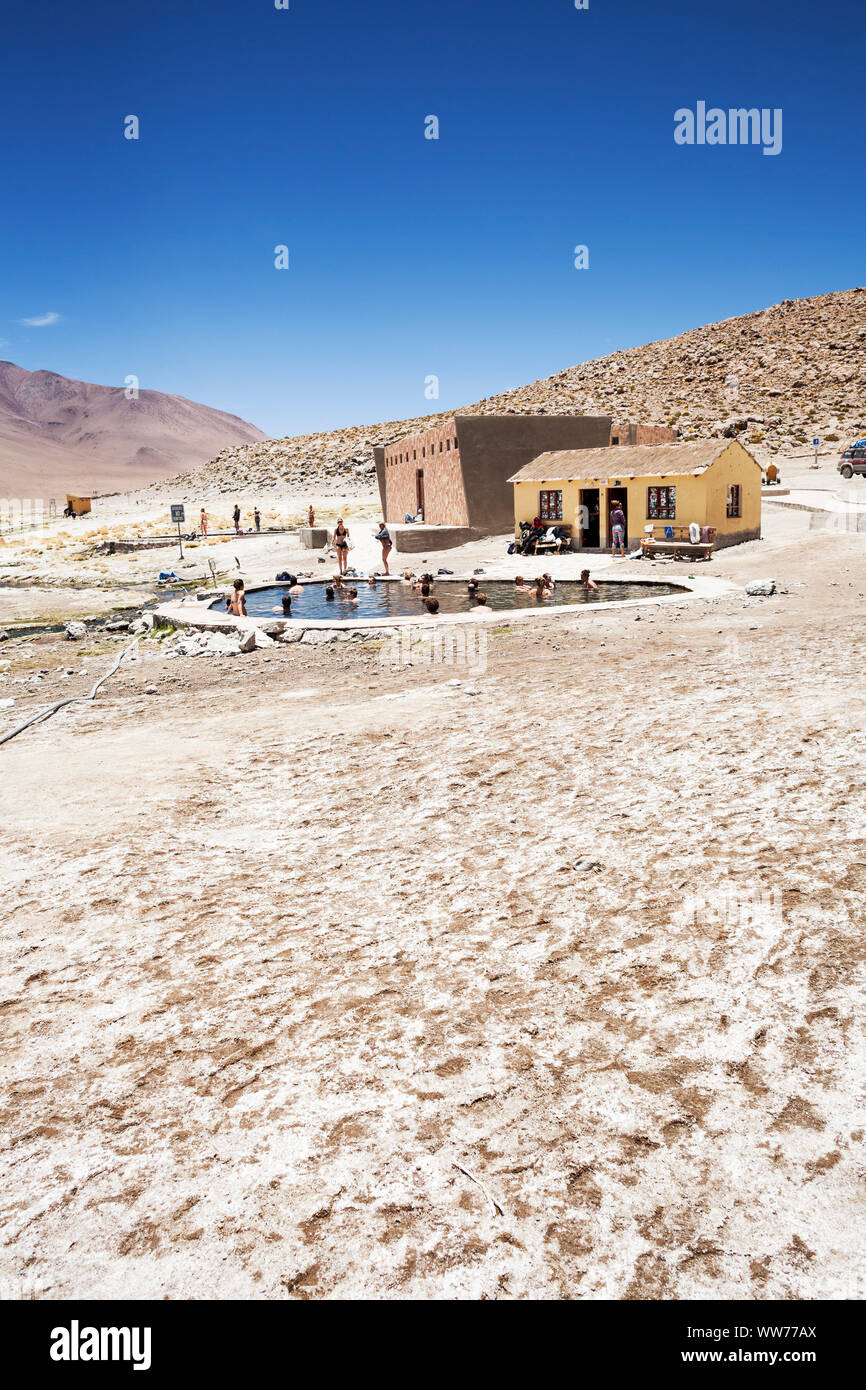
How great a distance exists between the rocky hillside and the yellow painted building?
3202cm

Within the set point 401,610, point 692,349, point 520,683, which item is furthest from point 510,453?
point 692,349

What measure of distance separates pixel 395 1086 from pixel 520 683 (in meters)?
7.00

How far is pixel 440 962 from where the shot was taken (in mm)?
4301

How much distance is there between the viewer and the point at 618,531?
26.1 metres

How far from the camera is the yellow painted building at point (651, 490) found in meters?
24.7

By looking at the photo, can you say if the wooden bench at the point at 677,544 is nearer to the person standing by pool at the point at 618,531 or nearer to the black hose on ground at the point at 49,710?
the person standing by pool at the point at 618,531

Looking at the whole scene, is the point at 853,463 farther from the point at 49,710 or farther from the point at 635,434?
the point at 49,710

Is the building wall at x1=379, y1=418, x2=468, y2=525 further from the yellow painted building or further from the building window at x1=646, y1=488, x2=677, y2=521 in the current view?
the building window at x1=646, y1=488, x2=677, y2=521

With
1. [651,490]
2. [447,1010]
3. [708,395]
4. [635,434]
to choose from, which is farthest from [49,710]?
[708,395]

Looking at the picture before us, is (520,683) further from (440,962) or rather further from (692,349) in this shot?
(692,349)

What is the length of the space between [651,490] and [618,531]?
5.17ft

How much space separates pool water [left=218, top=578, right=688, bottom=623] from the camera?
18.2 metres
